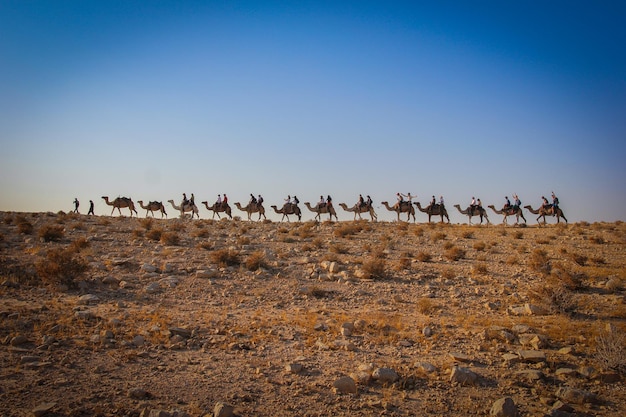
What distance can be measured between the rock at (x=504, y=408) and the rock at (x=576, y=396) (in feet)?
3.36

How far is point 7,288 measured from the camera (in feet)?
32.3

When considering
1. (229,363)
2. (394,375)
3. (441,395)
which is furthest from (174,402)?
(441,395)

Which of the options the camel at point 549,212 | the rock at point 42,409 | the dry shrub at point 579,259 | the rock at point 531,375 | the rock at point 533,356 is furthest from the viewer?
the camel at point 549,212

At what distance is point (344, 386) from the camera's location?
5.81 metres

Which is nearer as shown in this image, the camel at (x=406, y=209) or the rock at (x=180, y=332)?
the rock at (x=180, y=332)

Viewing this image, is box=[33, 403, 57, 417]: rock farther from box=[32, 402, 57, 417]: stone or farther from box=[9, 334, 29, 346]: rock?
box=[9, 334, 29, 346]: rock

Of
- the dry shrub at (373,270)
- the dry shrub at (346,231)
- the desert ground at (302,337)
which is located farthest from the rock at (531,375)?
the dry shrub at (346,231)

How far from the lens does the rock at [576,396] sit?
5.65 metres

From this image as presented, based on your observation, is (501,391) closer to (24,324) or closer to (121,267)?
(24,324)

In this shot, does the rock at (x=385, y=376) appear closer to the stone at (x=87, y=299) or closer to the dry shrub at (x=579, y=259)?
the stone at (x=87, y=299)

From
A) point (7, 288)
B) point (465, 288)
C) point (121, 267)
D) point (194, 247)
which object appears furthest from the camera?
point (194, 247)

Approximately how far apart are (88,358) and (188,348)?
5.35 feet

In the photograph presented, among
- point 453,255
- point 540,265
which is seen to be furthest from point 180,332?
point 540,265

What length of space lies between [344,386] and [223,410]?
1.86 meters
